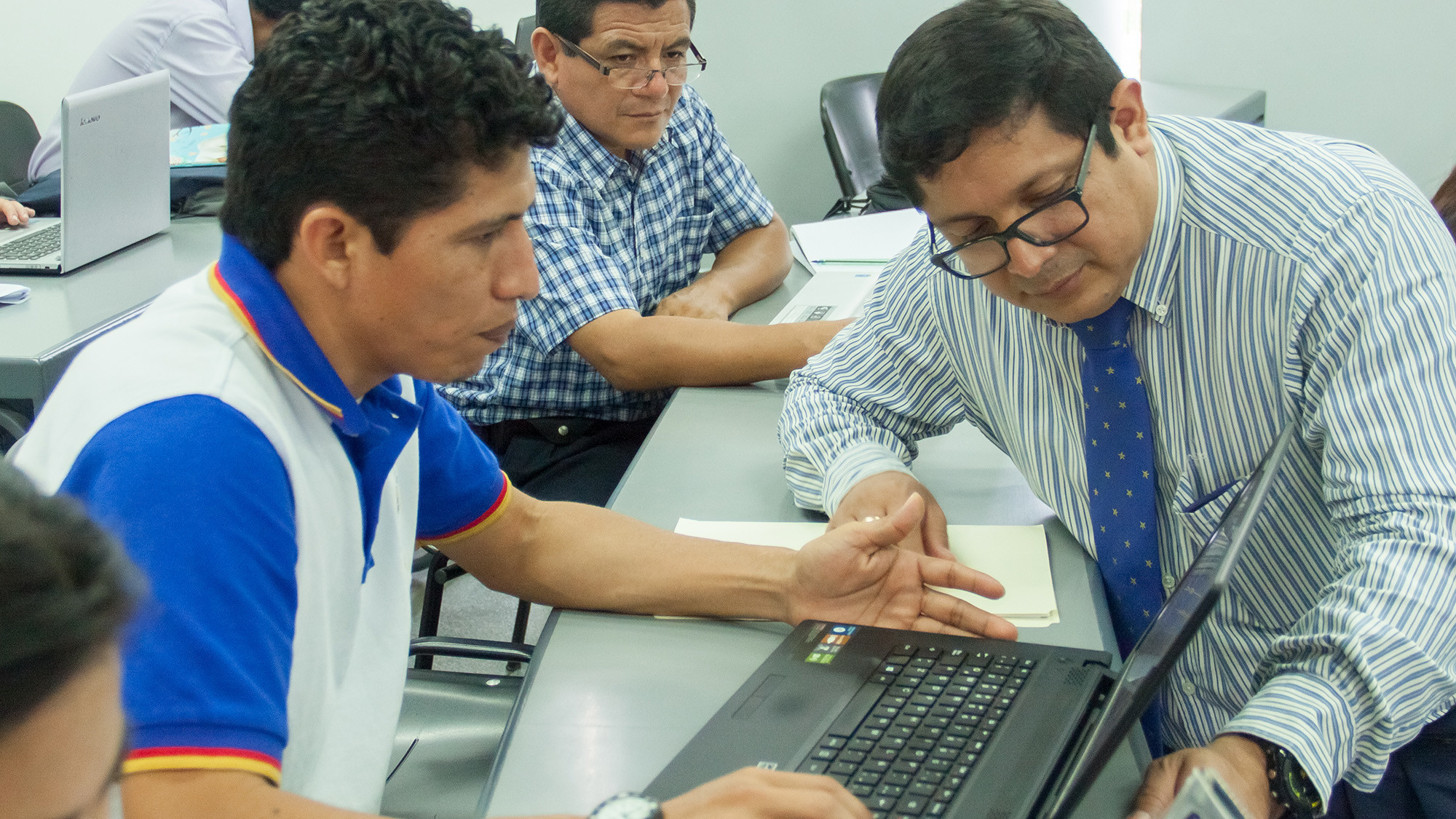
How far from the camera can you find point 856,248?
Answer: 2.49m

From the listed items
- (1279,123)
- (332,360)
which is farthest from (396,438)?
(1279,123)

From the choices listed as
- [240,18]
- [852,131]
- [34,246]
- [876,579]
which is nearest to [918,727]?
[876,579]

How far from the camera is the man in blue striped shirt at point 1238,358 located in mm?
960

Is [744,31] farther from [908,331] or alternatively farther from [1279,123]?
[908,331]

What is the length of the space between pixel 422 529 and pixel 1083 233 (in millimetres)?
760

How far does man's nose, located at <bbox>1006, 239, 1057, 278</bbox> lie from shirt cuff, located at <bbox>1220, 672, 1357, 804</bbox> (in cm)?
43

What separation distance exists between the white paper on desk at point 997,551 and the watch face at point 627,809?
0.48 metres

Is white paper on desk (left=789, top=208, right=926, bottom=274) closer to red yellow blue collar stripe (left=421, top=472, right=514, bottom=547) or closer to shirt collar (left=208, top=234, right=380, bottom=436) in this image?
red yellow blue collar stripe (left=421, top=472, right=514, bottom=547)

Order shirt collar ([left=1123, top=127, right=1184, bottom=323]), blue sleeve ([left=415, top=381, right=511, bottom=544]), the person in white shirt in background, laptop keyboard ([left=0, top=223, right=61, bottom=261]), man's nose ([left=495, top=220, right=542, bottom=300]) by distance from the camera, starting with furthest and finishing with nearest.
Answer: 1. the person in white shirt in background
2. laptop keyboard ([left=0, top=223, right=61, bottom=261])
3. blue sleeve ([left=415, top=381, right=511, bottom=544])
4. shirt collar ([left=1123, top=127, right=1184, bottom=323])
5. man's nose ([left=495, top=220, right=542, bottom=300])

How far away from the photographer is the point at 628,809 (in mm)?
815

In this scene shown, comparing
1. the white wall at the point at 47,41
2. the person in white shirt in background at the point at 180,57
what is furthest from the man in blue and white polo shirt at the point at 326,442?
the white wall at the point at 47,41

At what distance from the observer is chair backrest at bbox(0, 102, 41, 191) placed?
3.87m

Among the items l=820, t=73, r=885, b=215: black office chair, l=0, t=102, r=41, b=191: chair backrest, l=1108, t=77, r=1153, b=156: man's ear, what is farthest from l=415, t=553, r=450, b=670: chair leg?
l=0, t=102, r=41, b=191: chair backrest

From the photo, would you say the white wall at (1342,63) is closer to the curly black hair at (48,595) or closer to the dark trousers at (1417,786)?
the dark trousers at (1417,786)
